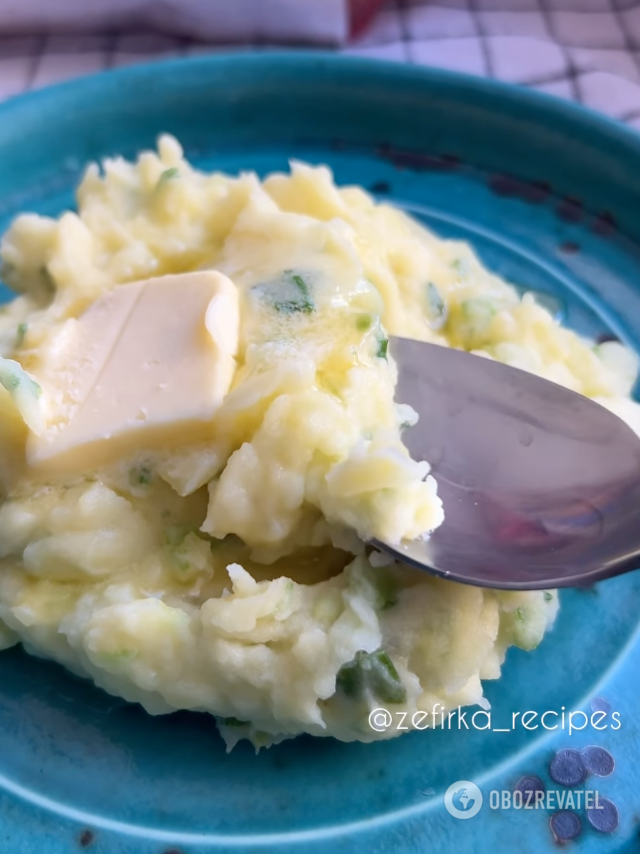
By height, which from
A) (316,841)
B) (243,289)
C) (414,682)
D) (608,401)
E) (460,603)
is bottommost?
(316,841)

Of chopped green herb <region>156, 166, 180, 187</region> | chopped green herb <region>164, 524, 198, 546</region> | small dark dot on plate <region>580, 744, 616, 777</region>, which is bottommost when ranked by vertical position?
small dark dot on plate <region>580, 744, 616, 777</region>

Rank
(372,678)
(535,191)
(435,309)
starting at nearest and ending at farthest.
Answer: (372,678)
(435,309)
(535,191)

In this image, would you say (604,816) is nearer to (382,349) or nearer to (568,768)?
(568,768)

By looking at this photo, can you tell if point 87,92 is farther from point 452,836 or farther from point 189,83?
point 452,836


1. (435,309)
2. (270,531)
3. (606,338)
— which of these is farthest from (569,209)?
(270,531)

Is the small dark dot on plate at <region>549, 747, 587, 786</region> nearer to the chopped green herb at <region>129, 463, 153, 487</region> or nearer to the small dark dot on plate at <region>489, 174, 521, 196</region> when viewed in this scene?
the chopped green herb at <region>129, 463, 153, 487</region>

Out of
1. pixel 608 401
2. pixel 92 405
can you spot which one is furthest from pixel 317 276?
pixel 608 401

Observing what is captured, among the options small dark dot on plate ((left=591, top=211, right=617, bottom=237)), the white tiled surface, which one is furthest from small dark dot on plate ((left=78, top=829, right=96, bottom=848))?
the white tiled surface
